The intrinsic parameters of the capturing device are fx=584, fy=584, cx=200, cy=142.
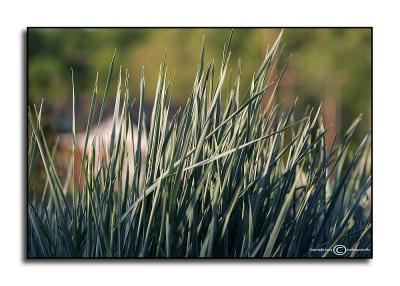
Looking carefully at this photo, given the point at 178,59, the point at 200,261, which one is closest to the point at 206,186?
the point at 200,261

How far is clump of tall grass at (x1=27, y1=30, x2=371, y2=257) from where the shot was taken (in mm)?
1698

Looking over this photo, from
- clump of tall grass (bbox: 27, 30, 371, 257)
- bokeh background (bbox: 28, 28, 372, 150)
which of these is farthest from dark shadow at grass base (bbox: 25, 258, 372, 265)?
bokeh background (bbox: 28, 28, 372, 150)

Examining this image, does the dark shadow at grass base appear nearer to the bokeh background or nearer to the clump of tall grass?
the clump of tall grass

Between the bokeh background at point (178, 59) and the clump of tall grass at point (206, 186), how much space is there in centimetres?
11

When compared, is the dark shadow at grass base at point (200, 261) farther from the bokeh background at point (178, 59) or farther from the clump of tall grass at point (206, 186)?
the bokeh background at point (178, 59)

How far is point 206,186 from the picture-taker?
5.61 feet

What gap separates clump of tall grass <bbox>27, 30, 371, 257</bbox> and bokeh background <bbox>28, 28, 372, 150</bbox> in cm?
11

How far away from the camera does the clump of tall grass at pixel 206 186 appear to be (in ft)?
5.57

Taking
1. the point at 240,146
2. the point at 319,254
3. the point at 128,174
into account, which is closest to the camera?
the point at 240,146

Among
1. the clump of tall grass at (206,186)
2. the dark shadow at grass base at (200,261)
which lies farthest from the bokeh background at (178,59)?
the dark shadow at grass base at (200,261)
